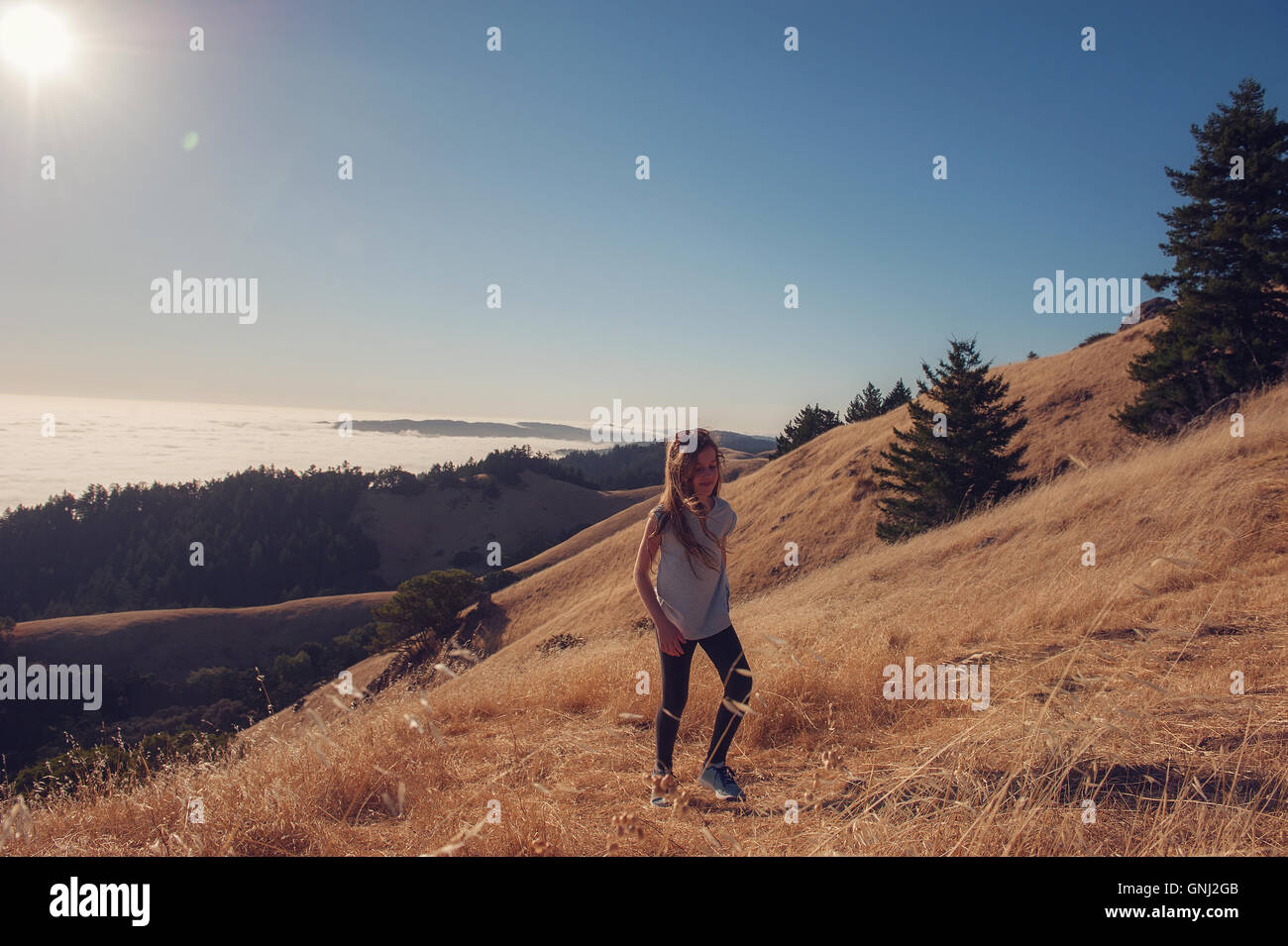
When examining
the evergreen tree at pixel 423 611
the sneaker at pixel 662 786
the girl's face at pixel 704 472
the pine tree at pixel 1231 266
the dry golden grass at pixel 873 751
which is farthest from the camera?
the evergreen tree at pixel 423 611

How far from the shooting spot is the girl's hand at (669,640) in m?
3.27

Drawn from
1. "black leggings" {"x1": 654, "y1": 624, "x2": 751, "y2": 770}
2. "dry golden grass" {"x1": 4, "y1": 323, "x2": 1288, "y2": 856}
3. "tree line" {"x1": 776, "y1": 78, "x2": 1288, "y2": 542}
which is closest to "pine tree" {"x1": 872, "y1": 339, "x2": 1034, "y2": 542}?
"tree line" {"x1": 776, "y1": 78, "x2": 1288, "y2": 542}

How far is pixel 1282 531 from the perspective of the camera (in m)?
6.25

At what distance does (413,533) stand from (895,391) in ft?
255

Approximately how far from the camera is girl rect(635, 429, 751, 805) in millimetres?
3275

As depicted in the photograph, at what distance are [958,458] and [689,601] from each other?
73.4 feet

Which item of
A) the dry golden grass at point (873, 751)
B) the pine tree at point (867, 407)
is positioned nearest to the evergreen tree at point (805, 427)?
the pine tree at point (867, 407)

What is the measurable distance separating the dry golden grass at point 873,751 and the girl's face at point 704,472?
1.17 m

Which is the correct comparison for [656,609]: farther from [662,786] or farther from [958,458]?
[958,458]

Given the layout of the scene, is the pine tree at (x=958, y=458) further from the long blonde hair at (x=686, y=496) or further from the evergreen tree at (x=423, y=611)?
the evergreen tree at (x=423, y=611)

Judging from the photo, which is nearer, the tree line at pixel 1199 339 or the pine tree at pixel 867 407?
the tree line at pixel 1199 339

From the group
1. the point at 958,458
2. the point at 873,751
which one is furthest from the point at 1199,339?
the point at 873,751

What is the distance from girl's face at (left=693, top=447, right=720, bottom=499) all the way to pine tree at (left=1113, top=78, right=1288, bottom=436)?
81.0 feet
